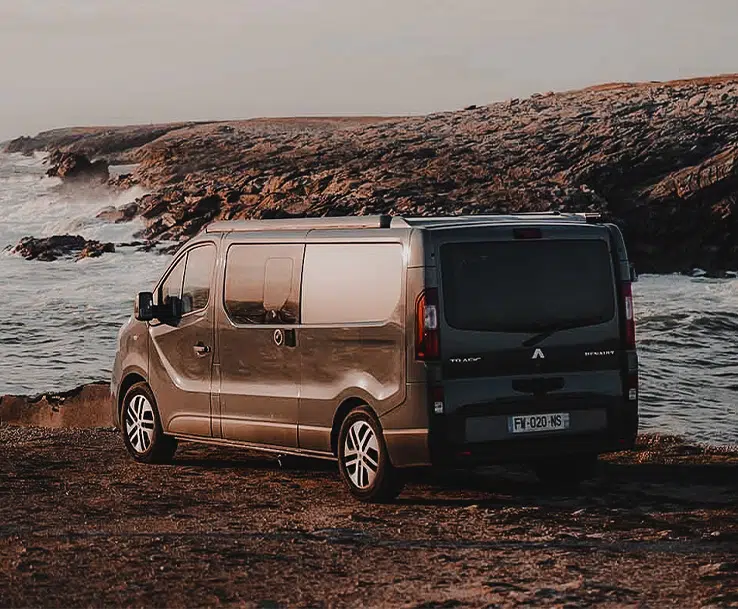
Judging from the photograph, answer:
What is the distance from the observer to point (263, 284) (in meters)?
11.1

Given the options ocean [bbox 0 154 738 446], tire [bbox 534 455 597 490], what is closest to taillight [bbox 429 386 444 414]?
tire [bbox 534 455 597 490]

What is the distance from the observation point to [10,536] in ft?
29.3

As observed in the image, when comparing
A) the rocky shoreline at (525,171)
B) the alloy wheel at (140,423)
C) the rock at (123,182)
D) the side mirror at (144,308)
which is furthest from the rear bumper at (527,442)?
the rock at (123,182)

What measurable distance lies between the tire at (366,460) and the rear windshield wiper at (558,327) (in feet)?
3.81

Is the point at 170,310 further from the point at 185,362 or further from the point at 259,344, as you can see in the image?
the point at 259,344

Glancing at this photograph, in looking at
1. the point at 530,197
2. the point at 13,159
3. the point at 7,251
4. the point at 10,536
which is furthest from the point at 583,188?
the point at 13,159

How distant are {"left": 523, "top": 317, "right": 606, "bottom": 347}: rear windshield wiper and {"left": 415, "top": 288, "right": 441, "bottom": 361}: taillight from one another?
0.65 metres

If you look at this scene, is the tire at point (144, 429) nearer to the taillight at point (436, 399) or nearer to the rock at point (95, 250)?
the taillight at point (436, 399)

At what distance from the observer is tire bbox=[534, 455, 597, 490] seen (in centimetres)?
1098

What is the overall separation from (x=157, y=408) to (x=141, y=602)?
5.33 meters

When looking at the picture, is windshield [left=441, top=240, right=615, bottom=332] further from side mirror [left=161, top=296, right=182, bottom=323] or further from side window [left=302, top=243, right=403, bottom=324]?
side mirror [left=161, top=296, right=182, bottom=323]

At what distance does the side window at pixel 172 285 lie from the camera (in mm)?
12180

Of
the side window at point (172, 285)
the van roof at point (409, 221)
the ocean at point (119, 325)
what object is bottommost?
the ocean at point (119, 325)

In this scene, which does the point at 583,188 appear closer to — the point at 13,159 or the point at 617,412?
the point at 617,412
